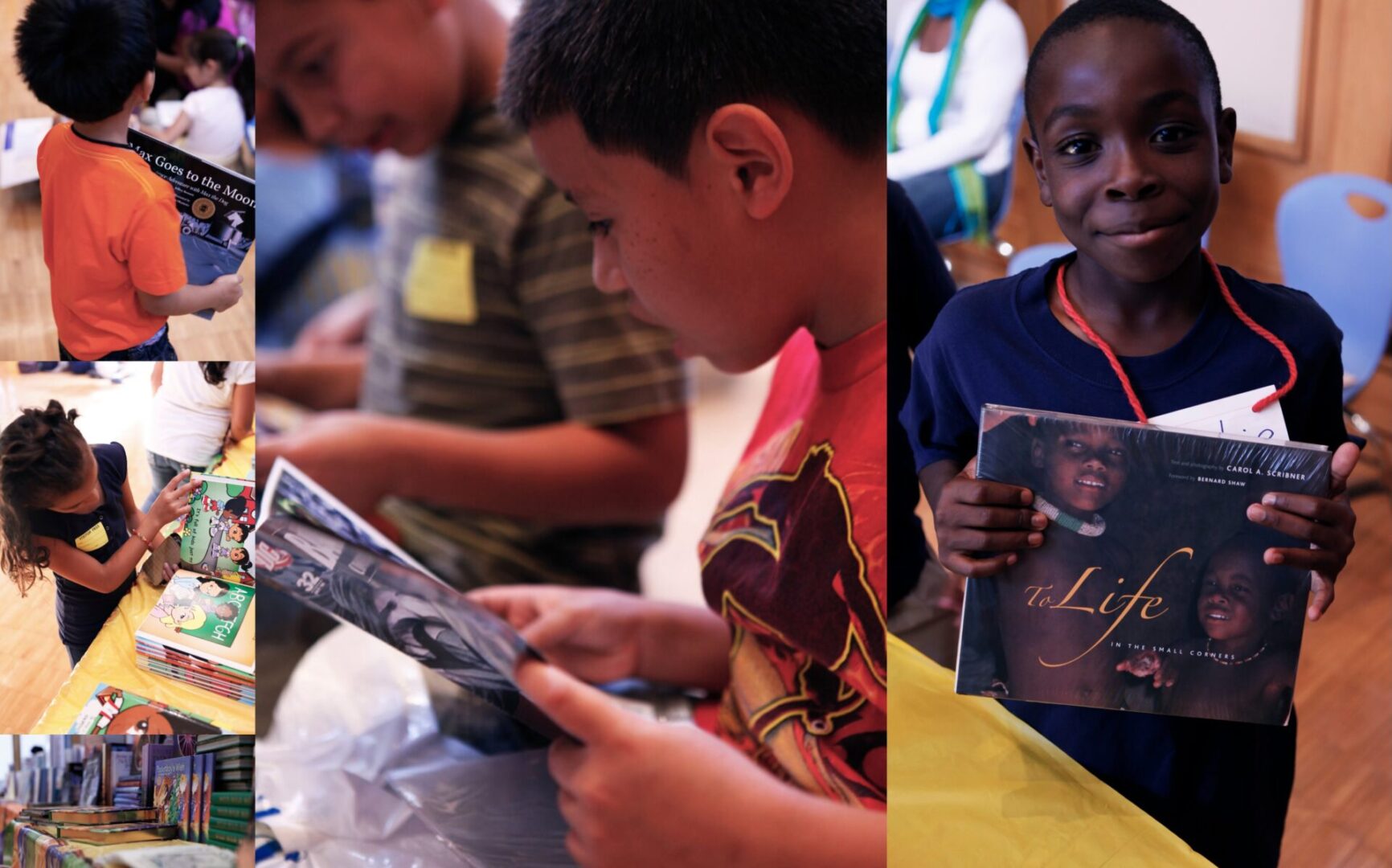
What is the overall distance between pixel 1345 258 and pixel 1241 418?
0.76 ft

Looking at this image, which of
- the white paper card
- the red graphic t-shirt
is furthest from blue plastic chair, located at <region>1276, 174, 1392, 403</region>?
the red graphic t-shirt

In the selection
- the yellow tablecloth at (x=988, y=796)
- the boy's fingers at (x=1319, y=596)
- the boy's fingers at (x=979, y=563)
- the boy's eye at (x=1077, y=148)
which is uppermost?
the boy's eye at (x=1077, y=148)

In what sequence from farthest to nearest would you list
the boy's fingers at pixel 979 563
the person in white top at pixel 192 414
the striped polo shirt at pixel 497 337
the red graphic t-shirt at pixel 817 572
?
the striped polo shirt at pixel 497 337 < the person in white top at pixel 192 414 < the red graphic t-shirt at pixel 817 572 < the boy's fingers at pixel 979 563

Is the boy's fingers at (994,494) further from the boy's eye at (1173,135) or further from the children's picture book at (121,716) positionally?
the children's picture book at (121,716)

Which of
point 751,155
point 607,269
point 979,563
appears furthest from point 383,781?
point 751,155

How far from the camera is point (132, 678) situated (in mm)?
1573

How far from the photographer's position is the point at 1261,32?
1281 millimetres

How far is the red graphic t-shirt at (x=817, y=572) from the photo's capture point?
1.44 m

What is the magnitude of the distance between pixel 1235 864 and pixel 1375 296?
664 millimetres

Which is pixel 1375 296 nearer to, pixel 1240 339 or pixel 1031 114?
pixel 1240 339

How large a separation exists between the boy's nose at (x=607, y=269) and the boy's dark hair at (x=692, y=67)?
127mm

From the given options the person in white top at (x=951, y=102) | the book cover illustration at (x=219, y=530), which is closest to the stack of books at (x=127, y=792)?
the book cover illustration at (x=219, y=530)

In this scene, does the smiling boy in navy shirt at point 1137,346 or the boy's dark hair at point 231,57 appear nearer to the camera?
the smiling boy in navy shirt at point 1137,346

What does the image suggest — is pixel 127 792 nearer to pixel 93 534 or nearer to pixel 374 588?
pixel 93 534
